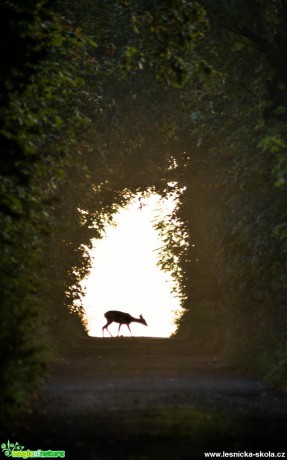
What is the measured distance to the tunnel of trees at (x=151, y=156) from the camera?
13.5 metres

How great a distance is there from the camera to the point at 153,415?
14.5m

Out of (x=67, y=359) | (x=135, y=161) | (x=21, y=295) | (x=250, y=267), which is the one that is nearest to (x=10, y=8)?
(x=21, y=295)

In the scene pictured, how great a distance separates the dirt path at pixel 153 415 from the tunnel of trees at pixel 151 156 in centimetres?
86

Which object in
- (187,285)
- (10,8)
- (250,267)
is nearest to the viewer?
(10,8)

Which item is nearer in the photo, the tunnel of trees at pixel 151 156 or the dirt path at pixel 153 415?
the dirt path at pixel 153 415

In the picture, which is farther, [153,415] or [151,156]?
[151,156]

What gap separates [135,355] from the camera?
33.3m

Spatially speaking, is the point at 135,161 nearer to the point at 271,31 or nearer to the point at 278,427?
the point at 271,31

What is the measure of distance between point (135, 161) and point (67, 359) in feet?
48.1

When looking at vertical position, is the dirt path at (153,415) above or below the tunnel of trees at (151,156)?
below

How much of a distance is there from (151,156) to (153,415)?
27957 millimetres

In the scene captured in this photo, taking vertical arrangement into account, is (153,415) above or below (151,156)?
below

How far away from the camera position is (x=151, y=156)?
41875 mm

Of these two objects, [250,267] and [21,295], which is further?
[250,267]
